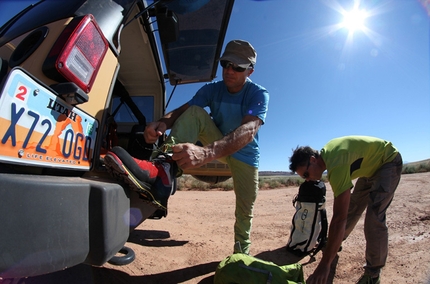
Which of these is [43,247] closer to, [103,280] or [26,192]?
[26,192]

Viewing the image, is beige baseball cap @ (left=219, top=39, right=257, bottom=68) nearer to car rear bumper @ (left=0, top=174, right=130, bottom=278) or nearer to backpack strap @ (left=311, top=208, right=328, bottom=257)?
car rear bumper @ (left=0, top=174, right=130, bottom=278)

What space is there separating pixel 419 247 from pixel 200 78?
329 centimetres

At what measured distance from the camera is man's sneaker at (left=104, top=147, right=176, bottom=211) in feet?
4.07

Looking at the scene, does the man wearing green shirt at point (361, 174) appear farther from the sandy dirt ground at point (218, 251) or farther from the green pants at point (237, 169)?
the green pants at point (237, 169)

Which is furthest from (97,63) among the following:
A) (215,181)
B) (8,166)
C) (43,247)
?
(215,181)

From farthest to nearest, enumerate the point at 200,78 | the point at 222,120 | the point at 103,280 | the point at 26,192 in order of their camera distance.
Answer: the point at 200,78 → the point at 222,120 → the point at 103,280 → the point at 26,192

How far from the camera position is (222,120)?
8.41 feet

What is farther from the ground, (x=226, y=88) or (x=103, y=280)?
(x=226, y=88)

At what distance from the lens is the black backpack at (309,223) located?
2789 millimetres

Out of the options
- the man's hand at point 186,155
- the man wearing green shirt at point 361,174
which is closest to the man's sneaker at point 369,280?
the man wearing green shirt at point 361,174

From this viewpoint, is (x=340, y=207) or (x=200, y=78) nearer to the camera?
(x=340, y=207)

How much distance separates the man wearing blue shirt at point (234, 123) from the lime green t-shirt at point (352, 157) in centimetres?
71

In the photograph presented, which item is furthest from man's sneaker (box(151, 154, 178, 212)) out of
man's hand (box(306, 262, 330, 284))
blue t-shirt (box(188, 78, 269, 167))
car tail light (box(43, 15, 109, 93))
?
man's hand (box(306, 262, 330, 284))

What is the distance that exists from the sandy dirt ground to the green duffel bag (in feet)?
1.15
